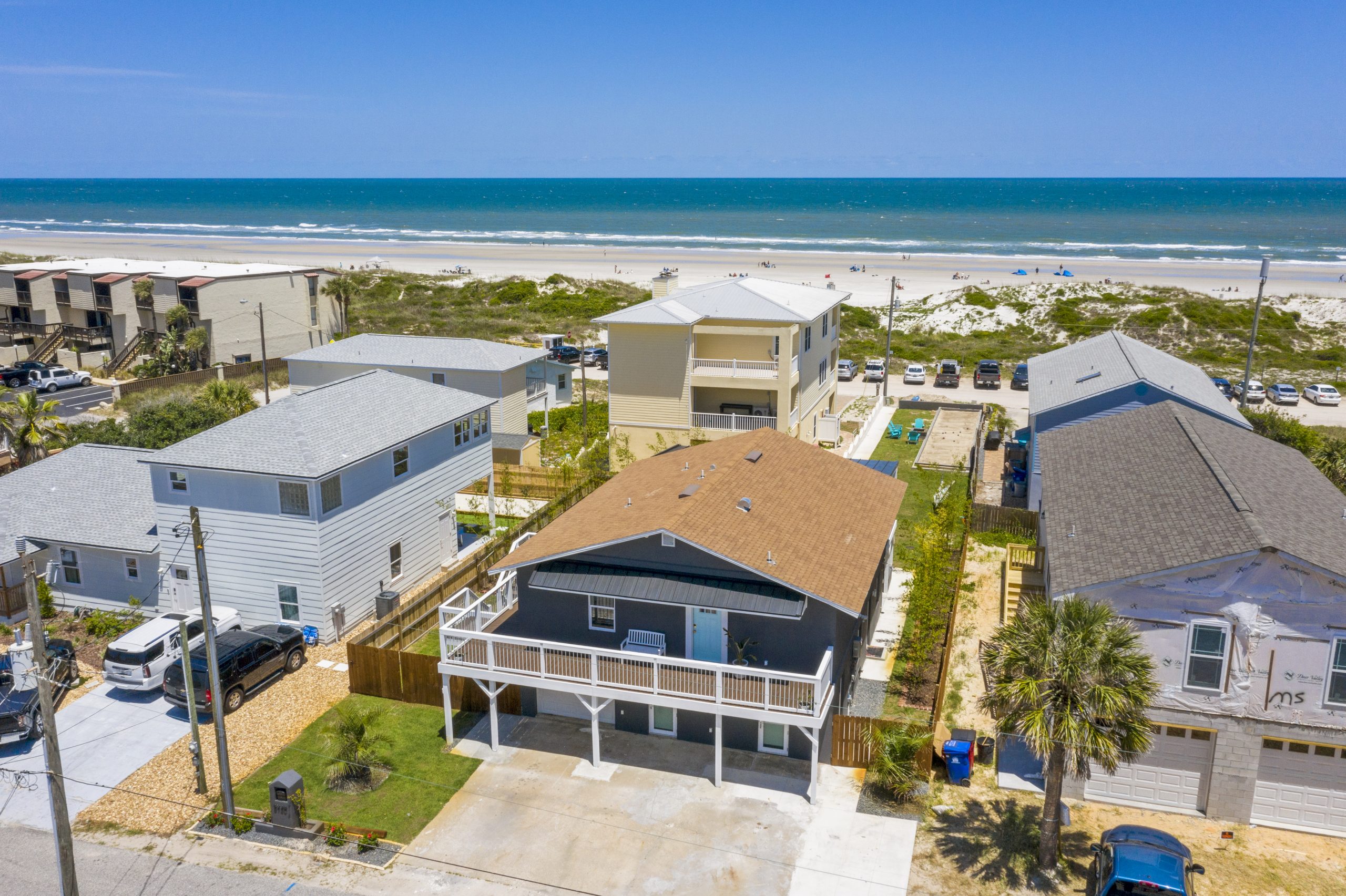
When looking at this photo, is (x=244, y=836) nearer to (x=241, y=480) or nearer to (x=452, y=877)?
(x=452, y=877)

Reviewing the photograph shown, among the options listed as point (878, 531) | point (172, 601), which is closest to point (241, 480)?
point (172, 601)

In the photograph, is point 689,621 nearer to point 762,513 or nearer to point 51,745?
point 762,513

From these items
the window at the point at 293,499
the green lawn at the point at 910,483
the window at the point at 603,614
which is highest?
the window at the point at 293,499

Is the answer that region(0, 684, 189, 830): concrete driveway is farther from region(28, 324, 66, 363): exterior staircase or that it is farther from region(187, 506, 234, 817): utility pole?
region(28, 324, 66, 363): exterior staircase

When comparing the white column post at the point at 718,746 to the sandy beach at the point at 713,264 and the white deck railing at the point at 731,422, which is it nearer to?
the white deck railing at the point at 731,422

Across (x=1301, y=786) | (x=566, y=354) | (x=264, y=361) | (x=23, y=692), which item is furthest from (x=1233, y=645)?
(x=566, y=354)

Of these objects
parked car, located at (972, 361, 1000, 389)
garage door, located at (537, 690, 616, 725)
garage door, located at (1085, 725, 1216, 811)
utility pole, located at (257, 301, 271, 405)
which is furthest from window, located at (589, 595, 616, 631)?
parked car, located at (972, 361, 1000, 389)

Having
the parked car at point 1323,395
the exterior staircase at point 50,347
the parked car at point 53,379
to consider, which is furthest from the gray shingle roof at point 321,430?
the parked car at point 1323,395
